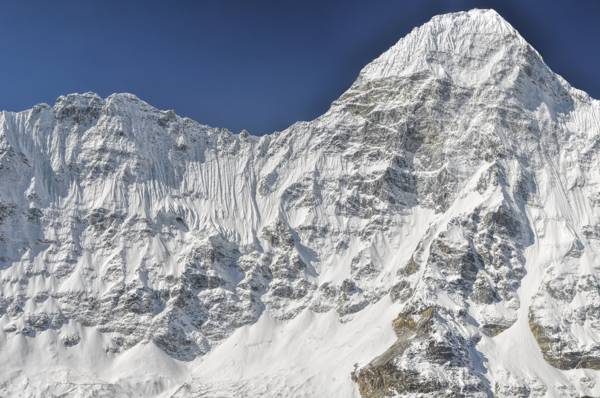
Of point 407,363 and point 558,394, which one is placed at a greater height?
point 407,363

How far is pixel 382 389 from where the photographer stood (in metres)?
196

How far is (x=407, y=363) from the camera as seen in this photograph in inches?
7667

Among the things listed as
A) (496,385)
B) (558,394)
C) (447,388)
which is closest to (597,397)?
(558,394)

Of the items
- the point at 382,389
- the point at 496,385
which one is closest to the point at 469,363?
the point at 496,385

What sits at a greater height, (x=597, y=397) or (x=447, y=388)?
(x=447, y=388)

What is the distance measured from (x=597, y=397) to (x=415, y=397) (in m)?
40.0

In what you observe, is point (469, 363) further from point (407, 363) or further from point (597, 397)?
point (597, 397)

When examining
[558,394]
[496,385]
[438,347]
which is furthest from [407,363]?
[558,394]

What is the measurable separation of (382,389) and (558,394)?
3670 centimetres

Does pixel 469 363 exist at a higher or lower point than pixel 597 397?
higher

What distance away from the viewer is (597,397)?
198 meters

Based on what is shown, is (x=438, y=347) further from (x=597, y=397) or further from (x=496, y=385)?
(x=597, y=397)

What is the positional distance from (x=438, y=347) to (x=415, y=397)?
1248 centimetres

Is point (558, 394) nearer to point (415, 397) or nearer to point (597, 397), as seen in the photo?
point (597, 397)
